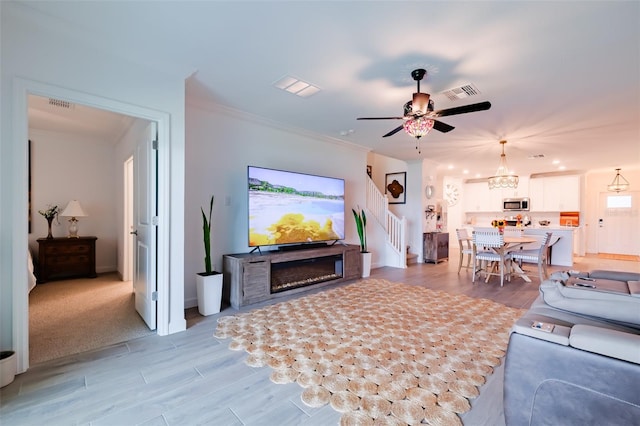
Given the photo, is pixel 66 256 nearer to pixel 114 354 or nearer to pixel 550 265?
pixel 114 354

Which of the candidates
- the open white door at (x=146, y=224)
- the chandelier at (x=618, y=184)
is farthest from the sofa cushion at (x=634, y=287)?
the chandelier at (x=618, y=184)

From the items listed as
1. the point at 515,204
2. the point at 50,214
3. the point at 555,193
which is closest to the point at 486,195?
the point at 515,204

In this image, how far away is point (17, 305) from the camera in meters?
2.01

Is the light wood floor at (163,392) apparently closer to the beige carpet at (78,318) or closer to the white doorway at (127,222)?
the beige carpet at (78,318)

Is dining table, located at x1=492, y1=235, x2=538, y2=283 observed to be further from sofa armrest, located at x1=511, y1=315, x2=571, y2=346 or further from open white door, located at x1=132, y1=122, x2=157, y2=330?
open white door, located at x1=132, y1=122, x2=157, y2=330

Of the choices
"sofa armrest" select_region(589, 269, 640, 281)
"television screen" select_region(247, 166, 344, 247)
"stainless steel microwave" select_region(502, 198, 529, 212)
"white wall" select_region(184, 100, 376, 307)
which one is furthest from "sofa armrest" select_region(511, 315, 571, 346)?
"stainless steel microwave" select_region(502, 198, 529, 212)

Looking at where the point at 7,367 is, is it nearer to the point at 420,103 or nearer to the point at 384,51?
the point at 384,51

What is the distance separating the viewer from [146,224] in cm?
290

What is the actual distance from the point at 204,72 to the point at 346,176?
3284 mm

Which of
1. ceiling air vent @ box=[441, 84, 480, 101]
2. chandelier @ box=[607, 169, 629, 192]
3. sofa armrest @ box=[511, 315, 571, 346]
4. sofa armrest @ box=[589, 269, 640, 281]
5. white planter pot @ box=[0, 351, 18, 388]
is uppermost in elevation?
ceiling air vent @ box=[441, 84, 480, 101]

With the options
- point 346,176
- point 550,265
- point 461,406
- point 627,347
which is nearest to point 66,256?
point 346,176

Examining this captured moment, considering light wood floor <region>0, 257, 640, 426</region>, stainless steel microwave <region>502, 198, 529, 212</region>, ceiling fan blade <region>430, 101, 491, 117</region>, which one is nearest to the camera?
light wood floor <region>0, 257, 640, 426</region>

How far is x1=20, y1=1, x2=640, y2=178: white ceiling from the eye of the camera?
1.93 meters

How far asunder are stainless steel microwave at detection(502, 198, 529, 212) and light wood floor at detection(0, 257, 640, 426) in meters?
8.38
